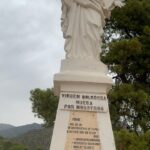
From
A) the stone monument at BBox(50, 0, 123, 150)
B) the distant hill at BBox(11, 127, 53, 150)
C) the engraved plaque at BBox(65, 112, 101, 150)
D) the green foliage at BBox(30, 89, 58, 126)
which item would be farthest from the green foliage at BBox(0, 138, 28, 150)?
the engraved plaque at BBox(65, 112, 101, 150)

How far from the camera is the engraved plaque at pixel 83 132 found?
7477mm

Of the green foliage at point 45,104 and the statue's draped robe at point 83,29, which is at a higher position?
the green foliage at point 45,104

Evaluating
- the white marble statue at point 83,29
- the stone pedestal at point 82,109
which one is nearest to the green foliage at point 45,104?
the white marble statue at point 83,29

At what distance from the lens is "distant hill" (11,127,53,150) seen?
21.8 meters

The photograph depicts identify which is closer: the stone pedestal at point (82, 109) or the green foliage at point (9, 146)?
the stone pedestal at point (82, 109)

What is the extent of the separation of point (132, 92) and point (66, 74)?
22.9 feet

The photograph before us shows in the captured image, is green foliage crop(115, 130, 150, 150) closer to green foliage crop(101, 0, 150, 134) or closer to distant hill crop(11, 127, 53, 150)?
green foliage crop(101, 0, 150, 134)

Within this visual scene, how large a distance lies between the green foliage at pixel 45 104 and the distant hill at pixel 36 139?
4.40 metres

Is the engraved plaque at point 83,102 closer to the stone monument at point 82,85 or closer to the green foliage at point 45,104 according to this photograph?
the stone monument at point 82,85

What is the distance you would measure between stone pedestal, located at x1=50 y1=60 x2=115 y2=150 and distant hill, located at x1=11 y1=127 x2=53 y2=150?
44.4 ft

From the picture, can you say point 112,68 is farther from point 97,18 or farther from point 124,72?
point 97,18

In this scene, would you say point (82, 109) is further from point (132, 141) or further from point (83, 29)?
point (132, 141)

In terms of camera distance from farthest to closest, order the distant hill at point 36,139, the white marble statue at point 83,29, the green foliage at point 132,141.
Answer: the distant hill at point 36,139 < the green foliage at point 132,141 < the white marble statue at point 83,29

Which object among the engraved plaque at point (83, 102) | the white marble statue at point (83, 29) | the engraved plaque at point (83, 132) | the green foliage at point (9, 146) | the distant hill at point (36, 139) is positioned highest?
the distant hill at point (36, 139)
